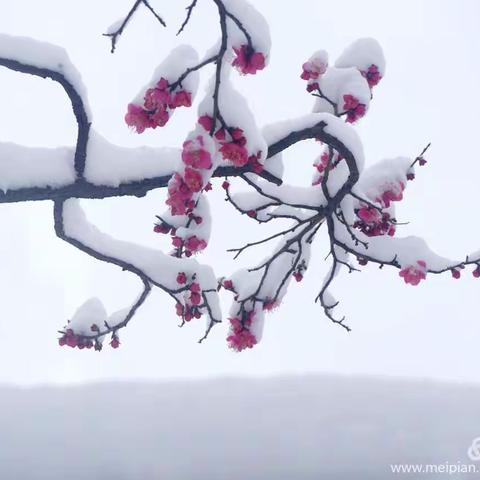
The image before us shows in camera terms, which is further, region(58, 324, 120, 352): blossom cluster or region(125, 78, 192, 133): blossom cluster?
region(58, 324, 120, 352): blossom cluster

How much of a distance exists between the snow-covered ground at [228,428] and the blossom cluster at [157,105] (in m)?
11.7

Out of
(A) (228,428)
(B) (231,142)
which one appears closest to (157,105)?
(B) (231,142)

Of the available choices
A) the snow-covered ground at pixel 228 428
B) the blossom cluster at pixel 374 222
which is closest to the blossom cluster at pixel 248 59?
the blossom cluster at pixel 374 222

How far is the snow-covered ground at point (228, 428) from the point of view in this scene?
45.4ft

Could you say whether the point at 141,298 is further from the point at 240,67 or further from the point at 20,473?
the point at 20,473

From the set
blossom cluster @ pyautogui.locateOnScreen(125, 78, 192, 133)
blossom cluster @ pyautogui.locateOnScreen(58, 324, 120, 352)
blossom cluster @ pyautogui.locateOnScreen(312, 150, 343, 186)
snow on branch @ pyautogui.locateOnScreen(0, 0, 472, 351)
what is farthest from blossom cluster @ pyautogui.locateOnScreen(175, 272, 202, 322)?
blossom cluster @ pyautogui.locateOnScreen(125, 78, 192, 133)

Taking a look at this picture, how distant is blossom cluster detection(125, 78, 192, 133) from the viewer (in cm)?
294

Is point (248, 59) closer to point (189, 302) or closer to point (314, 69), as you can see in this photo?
point (314, 69)

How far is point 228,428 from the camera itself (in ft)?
46.3

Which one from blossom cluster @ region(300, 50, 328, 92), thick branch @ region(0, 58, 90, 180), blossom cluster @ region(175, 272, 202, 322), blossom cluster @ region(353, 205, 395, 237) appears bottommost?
blossom cluster @ region(175, 272, 202, 322)

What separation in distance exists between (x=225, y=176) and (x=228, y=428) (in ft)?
38.6

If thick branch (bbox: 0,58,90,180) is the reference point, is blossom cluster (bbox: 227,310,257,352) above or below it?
below

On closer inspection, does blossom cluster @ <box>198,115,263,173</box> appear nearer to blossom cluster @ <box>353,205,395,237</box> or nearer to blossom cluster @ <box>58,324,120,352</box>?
blossom cluster @ <box>353,205,395,237</box>

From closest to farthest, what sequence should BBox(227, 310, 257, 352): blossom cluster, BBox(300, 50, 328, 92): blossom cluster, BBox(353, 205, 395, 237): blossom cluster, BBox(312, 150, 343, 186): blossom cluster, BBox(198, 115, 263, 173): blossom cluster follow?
BBox(198, 115, 263, 173): blossom cluster < BBox(300, 50, 328, 92): blossom cluster < BBox(353, 205, 395, 237): blossom cluster < BBox(227, 310, 257, 352): blossom cluster < BBox(312, 150, 343, 186): blossom cluster
